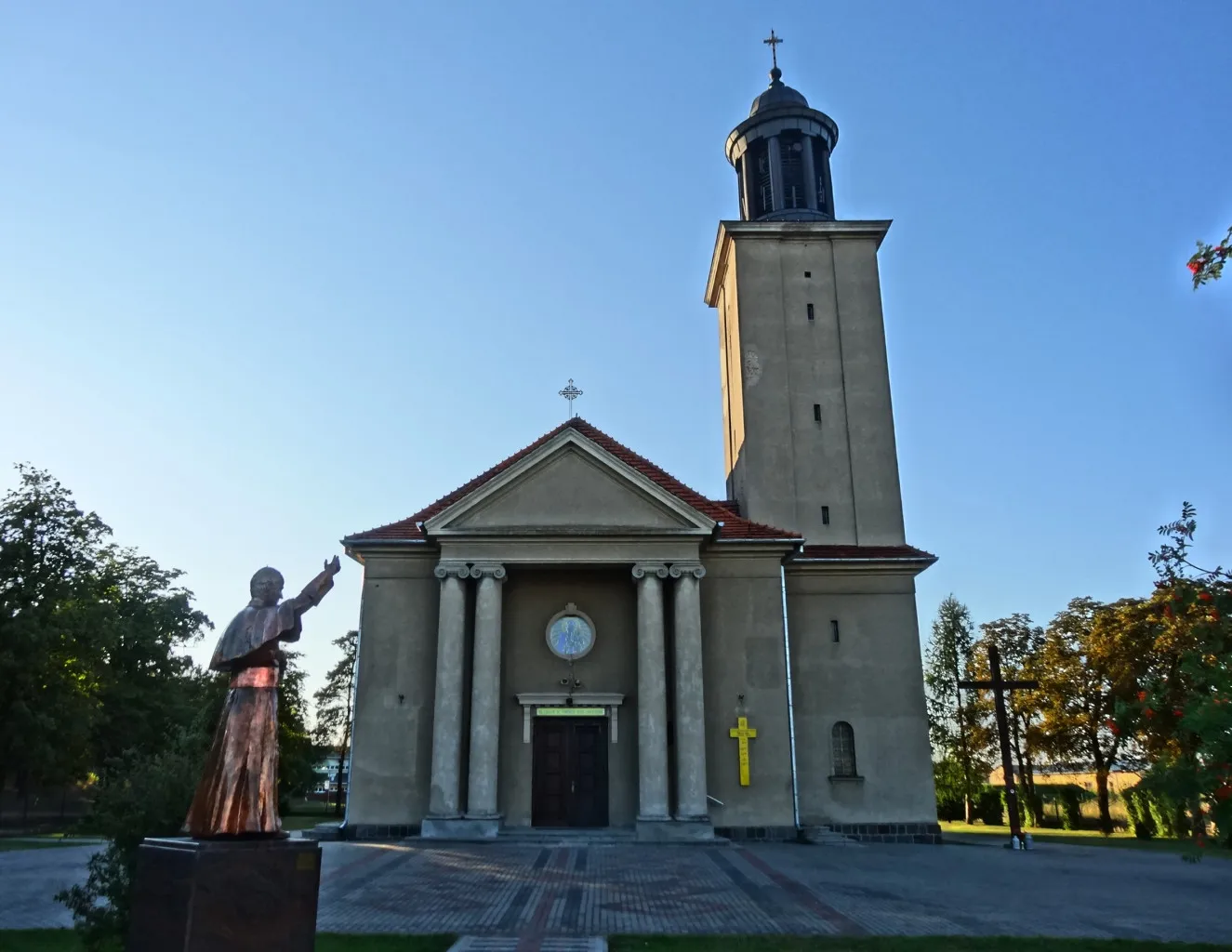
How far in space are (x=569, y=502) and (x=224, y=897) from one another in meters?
17.9

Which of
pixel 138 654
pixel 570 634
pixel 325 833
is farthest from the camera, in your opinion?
pixel 138 654

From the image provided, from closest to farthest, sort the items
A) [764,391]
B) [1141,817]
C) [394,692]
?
[394,692], [764,391], [1141,817]

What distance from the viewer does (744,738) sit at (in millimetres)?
23250

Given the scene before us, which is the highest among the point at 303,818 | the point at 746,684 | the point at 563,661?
the point at 563,661

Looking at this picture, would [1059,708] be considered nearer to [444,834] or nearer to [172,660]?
[444,834]

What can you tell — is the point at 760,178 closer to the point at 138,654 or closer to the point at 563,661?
the point at 563,661

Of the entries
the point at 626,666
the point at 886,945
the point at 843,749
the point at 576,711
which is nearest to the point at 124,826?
the point at 886,945

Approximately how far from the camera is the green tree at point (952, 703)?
143 feet

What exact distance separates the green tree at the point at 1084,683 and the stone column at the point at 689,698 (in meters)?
19.0

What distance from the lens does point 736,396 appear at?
29.5 metres

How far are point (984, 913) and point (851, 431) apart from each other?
58.2ft

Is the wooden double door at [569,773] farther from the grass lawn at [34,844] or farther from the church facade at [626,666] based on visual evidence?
the grass lawn at [34,844]

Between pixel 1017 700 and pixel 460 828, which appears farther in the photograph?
pixel 1017 700

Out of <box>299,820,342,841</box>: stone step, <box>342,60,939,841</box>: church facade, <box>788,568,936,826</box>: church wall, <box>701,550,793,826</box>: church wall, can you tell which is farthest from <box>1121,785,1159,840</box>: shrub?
<box>299,820,342,841</box>: stone step
